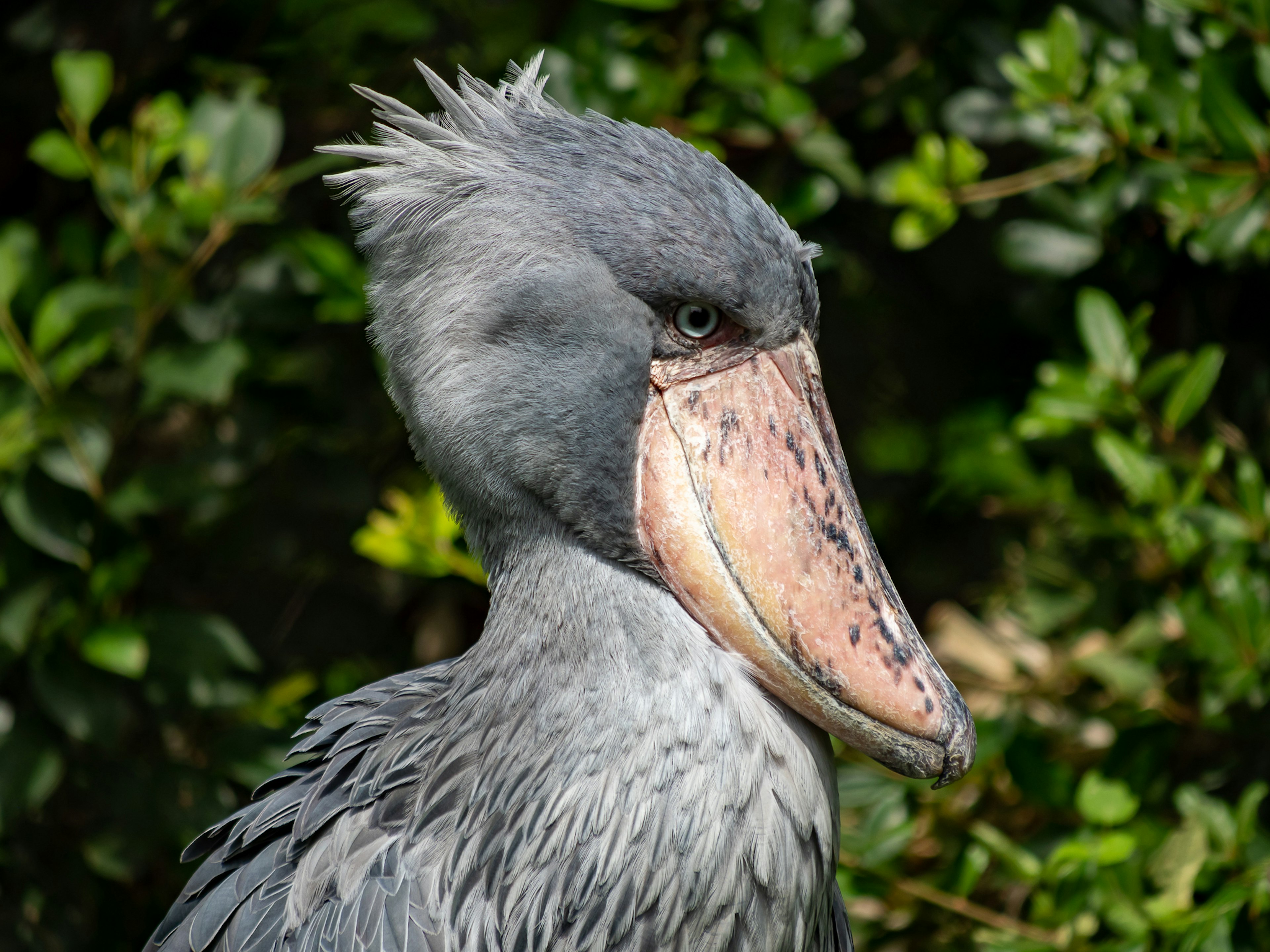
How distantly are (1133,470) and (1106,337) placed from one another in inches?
7.8

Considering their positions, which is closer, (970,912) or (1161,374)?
(1161,374)

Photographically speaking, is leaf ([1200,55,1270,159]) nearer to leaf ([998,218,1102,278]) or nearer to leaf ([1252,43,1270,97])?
leaf ([1252,43,1270,97])

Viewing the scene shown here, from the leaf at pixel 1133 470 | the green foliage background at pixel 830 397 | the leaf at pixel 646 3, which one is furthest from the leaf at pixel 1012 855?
the leaf at pixel 646 3

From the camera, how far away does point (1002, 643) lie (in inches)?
90.9

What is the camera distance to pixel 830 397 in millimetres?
2291

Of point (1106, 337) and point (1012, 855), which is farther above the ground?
point (1106, 337)

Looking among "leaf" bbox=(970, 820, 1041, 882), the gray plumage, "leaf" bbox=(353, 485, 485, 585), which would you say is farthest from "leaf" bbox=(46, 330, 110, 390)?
"leaf" bbox=(970, 820, 1041, 882)

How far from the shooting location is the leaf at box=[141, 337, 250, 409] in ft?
5.86

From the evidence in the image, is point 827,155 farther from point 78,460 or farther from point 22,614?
point 22,614

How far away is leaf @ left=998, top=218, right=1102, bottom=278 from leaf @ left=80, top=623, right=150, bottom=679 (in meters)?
1.45

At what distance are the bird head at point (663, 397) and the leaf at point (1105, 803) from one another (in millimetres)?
721

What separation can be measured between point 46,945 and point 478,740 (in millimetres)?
1316

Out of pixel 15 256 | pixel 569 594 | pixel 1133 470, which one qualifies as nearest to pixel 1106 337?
pixel 1133 470

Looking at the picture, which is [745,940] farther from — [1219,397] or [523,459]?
[1219,397]
